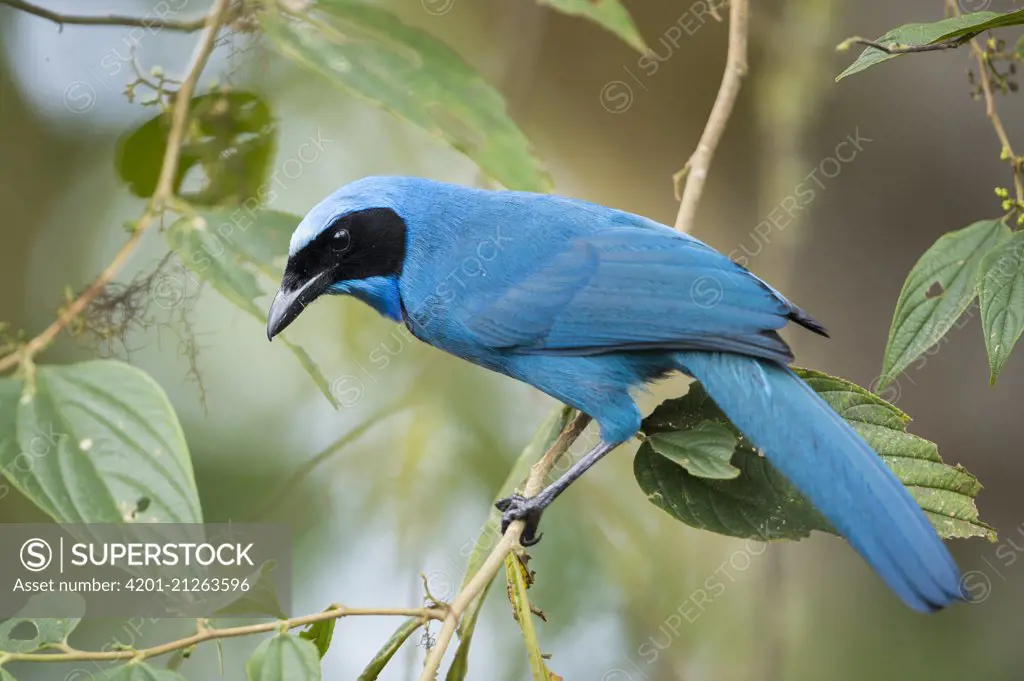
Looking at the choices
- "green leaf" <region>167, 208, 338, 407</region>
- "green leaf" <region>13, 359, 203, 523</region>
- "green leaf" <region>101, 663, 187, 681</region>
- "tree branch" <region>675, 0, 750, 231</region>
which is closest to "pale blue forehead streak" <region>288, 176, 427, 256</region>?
"green leaf" <region>167, 208, 338, 407</region>

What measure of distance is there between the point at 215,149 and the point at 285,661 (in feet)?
6.61

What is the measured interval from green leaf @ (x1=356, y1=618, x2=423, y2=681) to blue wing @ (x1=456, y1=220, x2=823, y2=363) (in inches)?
31.4

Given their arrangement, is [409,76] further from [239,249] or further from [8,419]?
[8,419]

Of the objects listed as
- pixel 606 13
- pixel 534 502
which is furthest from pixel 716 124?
pixel 534 502

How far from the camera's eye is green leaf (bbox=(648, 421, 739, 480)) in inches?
76.7

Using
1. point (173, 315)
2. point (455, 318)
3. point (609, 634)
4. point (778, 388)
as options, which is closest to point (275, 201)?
point (173, 315)

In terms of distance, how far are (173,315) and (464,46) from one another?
1899 millimetres

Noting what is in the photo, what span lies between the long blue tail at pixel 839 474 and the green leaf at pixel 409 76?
0.90m

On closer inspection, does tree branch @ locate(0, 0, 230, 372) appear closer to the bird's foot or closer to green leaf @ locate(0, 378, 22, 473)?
green leaf @ locate(0, 378, 22, 473)

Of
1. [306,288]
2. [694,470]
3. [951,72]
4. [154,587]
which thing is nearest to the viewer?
[694,470]

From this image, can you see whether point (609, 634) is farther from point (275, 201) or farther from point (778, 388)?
point (275, 201)

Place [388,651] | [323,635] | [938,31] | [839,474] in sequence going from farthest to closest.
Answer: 1. [323,635]
2. [388,651]
3. [839,474]
4. [938,31]

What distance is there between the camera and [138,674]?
73.6 inches

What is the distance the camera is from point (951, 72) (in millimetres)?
3752
